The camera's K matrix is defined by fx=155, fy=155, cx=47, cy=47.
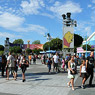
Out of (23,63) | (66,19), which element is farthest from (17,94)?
(66,19)

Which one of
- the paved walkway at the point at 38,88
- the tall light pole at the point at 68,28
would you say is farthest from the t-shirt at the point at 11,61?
the tall light pole at the point at 68,28

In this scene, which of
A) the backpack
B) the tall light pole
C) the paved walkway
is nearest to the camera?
the paved walkway

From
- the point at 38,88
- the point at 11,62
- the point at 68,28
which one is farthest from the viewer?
the point at 68,28

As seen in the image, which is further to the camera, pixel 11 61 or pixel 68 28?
pixel 68 28

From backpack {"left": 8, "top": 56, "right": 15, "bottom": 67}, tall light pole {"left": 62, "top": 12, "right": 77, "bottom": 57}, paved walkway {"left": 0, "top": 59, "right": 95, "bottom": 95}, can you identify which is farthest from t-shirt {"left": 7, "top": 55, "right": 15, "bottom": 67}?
tall light pole {"left": 62, "top": 12, "right": 77, "bottom": 57}

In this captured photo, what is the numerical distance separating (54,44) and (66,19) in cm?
3838

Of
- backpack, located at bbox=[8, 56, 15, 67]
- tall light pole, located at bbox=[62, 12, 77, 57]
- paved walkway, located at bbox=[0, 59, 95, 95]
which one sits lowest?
paved walkway, located at bbox=[0, 59, 95, 95]

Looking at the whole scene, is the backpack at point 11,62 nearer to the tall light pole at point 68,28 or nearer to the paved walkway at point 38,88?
the paved walkway at point 38,88

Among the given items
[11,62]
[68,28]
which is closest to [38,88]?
[11,62]

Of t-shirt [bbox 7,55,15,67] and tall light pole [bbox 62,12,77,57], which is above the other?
tall light pole [bbox 62,12,77,57]

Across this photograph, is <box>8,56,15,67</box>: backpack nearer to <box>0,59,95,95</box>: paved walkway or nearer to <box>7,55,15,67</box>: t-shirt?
<box>7,55,15,67</box>: t-shirt

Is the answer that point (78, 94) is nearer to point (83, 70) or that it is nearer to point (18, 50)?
point (83, 70)

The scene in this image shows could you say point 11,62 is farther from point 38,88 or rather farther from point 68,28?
point 68,28

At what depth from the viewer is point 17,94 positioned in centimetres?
597
